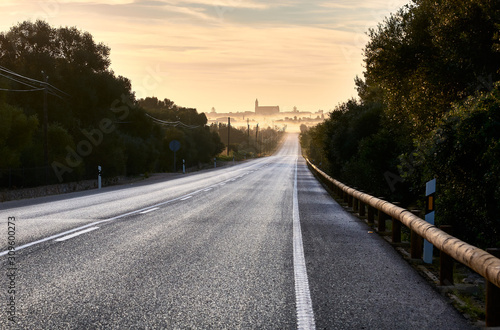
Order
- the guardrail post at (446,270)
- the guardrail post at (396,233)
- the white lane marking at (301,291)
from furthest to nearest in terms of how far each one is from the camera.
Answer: the guardrail post at (396,233) → the guardrail post at (446,270) → the white lane marking at (301,291)

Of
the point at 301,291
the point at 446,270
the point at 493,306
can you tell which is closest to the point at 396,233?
the point at 446,270

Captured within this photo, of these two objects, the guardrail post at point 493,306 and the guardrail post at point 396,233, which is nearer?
the guardrail post at point 493,306

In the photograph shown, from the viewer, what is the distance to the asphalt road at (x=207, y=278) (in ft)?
15.0

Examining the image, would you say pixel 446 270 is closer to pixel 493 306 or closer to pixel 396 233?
pixel 493 306

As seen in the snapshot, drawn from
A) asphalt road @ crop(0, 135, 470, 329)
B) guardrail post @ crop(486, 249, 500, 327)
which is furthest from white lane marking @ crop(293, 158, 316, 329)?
guardrail post @ crop(486, 249, 500, 327)

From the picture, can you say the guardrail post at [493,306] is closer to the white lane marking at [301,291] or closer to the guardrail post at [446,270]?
the guardrail post at [446,270]

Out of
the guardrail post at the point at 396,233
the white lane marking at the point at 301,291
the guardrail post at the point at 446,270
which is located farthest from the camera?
the guardrail post at the point at 396,233

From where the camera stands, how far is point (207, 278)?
6.09 meters

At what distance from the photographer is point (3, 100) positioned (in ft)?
89.4

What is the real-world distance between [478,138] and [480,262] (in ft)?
16.4

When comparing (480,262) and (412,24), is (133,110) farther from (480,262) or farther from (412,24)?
(480,262)

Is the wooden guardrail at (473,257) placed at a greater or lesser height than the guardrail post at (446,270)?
greater

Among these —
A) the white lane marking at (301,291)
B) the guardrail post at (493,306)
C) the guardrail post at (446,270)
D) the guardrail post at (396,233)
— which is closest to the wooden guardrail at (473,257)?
the guardrail post at (493,306)

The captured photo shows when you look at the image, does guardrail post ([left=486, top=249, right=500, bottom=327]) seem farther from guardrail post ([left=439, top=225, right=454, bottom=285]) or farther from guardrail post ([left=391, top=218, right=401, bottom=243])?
guardrail post ([left=391, top=218, right=401, bottom=243])
